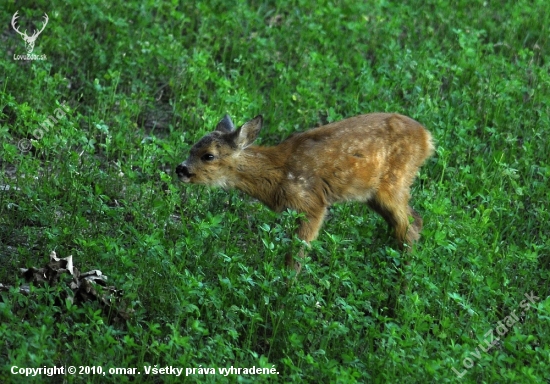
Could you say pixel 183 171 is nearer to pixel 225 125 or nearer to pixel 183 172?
pixel 183 172

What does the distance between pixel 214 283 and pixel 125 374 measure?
1.43 meters

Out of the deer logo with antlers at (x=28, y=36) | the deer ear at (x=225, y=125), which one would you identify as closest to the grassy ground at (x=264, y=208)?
the deer logo with antlers at (x=28, y=36)

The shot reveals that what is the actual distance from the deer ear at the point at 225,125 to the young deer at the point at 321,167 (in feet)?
0.31

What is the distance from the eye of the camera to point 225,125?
10008 millimetres

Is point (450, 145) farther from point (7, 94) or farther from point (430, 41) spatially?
point (7, 94)

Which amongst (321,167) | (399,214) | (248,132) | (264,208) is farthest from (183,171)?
(399,214)

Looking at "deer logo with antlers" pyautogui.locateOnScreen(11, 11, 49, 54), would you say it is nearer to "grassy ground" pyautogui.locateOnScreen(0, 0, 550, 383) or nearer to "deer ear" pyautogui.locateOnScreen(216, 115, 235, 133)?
"grassy ground" pyautogui.locateOnScreen(0, 0, 550, 383)

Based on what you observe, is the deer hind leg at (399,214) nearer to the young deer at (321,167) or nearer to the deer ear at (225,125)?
the young deer at (321,167)

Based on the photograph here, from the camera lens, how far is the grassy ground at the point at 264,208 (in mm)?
7711

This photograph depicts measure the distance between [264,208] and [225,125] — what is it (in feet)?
2.65

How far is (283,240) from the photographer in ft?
28.3

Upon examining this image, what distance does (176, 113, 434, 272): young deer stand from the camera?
9.58 meters

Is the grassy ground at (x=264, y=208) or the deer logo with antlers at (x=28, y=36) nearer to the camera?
the grassy ground at (x=264, y=208)

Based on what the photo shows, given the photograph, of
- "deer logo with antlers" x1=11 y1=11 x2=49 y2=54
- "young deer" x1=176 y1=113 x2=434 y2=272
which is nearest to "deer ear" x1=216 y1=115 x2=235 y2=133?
"young deer" x1=176 y1=113 x2=434 y2=272
